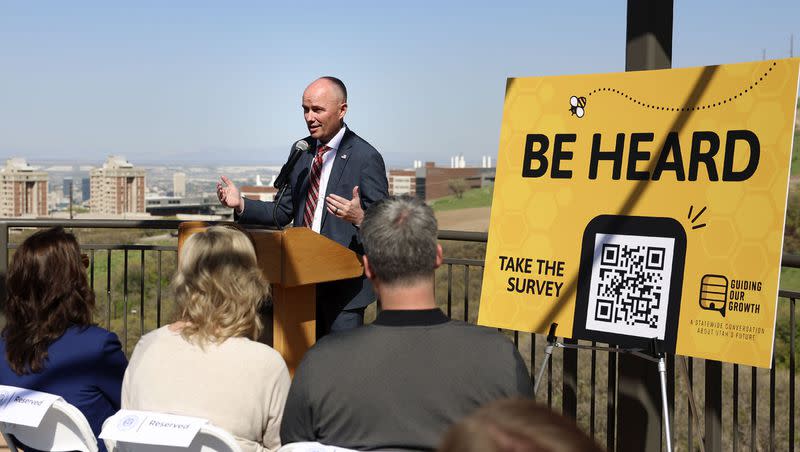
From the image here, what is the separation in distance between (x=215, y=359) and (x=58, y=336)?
2.23 feet

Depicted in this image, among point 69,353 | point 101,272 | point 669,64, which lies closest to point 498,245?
point 669,64

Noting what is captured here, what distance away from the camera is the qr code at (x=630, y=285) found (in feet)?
10.1

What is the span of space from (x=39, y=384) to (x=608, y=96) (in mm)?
2175

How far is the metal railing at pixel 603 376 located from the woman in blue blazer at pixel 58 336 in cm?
41

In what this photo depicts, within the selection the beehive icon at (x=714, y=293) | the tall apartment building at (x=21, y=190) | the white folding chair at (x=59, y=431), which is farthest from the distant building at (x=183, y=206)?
the white folding chair at (x=59, y=431)

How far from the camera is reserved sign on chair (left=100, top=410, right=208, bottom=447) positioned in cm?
196

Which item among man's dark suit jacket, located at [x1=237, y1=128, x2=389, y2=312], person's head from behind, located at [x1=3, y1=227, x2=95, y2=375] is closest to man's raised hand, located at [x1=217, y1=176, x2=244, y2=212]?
man's dark suit jacket, located at [x1=237, y1=128, x2=389, y2=312]

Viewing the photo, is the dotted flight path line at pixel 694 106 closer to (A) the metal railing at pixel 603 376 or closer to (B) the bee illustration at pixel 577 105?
(B) the bee illustration at pixel 577 105

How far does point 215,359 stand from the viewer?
2270 millimetres

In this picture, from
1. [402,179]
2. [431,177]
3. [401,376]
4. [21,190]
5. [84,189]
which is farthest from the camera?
[84,189]

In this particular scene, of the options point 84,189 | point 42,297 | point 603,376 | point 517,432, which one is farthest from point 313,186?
point 84,189

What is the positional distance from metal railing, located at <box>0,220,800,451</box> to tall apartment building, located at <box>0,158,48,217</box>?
6326 cm

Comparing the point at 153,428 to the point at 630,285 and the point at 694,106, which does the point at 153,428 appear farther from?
the point at 694,106

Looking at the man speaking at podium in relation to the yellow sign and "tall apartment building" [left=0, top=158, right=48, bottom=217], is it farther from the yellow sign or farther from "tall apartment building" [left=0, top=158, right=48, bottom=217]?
"tall apartment building" [left=0, top=158, right=48, bottom=217]
